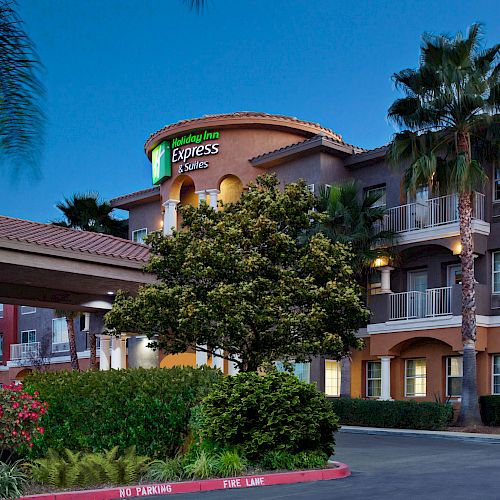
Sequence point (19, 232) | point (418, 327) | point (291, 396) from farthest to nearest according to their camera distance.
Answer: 1. point (418, 327)
2. point (19, 232)
3. point (291, 396)

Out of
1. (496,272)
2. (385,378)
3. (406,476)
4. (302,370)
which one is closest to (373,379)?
(385,378)

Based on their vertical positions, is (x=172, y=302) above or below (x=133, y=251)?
below

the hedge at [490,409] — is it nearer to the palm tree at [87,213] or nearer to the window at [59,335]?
the palm tree at [87,213]

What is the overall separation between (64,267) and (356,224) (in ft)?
50.7

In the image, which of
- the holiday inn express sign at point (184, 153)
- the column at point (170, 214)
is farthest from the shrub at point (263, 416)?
the column at point (170, 214)

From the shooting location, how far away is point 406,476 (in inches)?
556

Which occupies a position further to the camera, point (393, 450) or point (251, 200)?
point (251, 200)

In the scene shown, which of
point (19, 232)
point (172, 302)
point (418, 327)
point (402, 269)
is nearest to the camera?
point (19, 232)

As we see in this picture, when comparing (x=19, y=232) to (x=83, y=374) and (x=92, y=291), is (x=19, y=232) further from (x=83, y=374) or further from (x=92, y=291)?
(x=83, y=374)

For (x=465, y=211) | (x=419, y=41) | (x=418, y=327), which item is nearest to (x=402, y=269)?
(x=418, y=327)

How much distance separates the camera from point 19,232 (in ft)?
66.0

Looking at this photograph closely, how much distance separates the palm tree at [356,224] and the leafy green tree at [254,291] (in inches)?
302

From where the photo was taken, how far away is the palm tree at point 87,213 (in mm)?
43844

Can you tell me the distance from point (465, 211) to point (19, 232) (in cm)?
1604
